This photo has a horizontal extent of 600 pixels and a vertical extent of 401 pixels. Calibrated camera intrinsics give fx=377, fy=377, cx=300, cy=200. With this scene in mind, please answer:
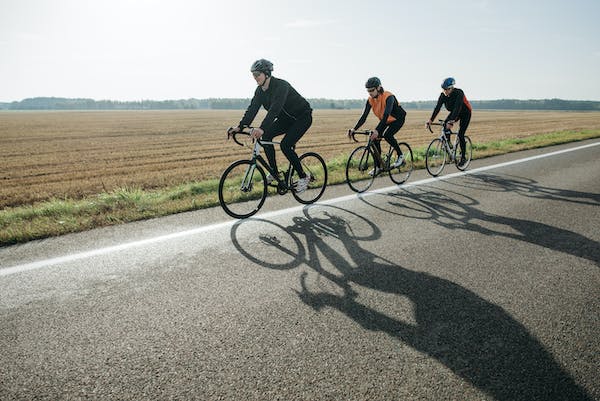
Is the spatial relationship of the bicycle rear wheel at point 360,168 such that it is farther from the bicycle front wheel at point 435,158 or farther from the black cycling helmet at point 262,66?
the black cycling helmet at point 262,66

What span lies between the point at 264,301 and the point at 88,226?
10.2 ft

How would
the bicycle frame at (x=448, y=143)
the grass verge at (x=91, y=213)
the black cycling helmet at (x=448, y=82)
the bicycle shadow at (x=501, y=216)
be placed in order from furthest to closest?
the bicycle frame at (x=448, y=143) → the black cycling helmet at (x=448, y=82) → the grass verge at (x=91, y=213) → the bicycle shadow at (x=501, y=216)

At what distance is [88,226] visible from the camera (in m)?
4.96

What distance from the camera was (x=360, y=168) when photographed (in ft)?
24.7

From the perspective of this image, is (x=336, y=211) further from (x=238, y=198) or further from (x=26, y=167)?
(x=26, y=167)

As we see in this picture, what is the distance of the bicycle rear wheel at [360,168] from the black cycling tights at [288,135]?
1.50m

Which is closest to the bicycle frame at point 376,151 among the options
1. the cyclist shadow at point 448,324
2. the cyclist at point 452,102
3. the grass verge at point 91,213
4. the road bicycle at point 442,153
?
the road bicycle at point 442,153

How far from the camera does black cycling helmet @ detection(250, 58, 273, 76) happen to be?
17.6 ft

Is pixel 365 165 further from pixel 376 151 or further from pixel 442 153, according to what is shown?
pixel 442 153

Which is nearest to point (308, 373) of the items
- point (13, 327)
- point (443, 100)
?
point (13, 327)

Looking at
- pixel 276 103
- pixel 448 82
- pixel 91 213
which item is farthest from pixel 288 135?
pixel 448 82

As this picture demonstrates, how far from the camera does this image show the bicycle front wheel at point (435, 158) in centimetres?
879

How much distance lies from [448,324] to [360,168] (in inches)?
195

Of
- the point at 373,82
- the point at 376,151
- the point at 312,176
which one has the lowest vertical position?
the point at 312,176
